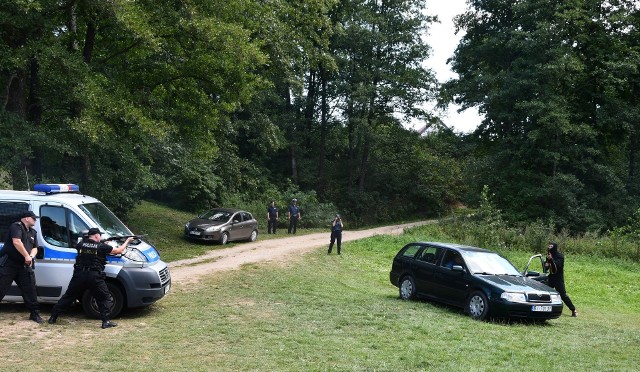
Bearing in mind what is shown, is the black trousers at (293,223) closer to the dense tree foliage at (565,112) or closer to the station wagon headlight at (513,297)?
the dense tree foliage at (565,112)

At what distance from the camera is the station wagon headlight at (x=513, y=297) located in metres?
12.0

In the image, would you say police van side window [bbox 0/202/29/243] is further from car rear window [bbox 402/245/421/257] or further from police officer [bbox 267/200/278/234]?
police officer [bbox 267/200/278/234]

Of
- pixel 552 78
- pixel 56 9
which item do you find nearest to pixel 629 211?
pixel 552 78

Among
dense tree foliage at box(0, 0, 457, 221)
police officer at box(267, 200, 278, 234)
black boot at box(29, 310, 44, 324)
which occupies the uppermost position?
dense tree foliage at box(0, 0, 457, 221)

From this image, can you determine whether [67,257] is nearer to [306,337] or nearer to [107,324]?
[107,324]

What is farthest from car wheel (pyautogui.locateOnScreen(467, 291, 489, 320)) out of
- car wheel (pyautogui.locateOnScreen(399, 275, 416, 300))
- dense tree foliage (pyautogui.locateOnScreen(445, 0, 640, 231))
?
dense tree foliage (pyautogui.locateOnScreen(445, 0, 640, 231))

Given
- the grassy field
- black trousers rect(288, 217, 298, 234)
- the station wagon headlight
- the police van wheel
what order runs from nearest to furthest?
the grassy field
the police van wheel
the station wagon headlight
black trousers rect(288, 217, 298, 234)

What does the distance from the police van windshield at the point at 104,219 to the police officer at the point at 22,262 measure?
1.28m

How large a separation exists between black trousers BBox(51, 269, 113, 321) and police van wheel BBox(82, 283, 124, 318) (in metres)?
0.58

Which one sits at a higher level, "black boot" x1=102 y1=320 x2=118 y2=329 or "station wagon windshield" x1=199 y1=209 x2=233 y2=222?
"station wagon windshield" x1=199 y1=209 x2=233 y2=222

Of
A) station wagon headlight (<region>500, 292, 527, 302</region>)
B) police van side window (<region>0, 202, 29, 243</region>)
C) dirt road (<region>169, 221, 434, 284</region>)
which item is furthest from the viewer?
dirt road (<region>169, 221, 434, 284</region>)

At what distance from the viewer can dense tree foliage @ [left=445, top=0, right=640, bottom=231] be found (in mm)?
36125

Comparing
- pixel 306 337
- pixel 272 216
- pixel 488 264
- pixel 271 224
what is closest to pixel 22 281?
pixel 306 337

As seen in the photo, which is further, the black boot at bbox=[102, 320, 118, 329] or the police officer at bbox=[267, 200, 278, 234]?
the police officer at bbox=[267, 200, 278, 234]
